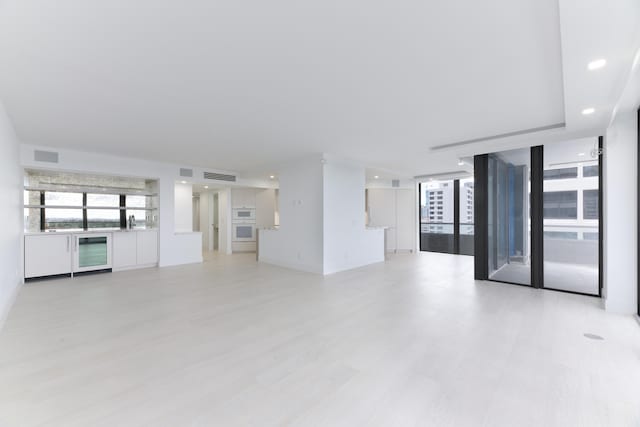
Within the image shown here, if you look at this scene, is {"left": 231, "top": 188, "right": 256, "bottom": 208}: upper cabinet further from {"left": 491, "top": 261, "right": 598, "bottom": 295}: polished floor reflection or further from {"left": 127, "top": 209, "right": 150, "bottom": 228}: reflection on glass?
{"left": 491, "top": 261, "right": 598, "bottom": 295}: polished floor reflection

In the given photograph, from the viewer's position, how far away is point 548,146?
4.83 meters

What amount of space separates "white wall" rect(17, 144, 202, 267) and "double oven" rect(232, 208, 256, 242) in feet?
6.93

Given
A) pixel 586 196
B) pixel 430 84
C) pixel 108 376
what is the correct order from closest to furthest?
pixel 108 376, pixel 430 84, pixel 586 196

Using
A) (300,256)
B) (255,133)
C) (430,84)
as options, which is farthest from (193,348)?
(300,256)

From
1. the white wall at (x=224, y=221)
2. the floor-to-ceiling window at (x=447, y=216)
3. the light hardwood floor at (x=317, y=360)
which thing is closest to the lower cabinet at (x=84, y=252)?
the light hardwood floor at (x=317, y=360)

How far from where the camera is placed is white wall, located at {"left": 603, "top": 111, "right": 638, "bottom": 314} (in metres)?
3.66

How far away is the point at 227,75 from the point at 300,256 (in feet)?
15.3

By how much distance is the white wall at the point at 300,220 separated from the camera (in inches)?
248

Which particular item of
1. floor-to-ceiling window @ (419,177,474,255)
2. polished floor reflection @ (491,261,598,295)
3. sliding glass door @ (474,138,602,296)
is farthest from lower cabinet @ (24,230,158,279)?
floor-to-ceiling window @ (419,177,474,255)

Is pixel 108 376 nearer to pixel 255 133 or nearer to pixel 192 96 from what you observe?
pixel 192 96

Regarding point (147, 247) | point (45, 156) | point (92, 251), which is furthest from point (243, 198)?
point (45, 156)

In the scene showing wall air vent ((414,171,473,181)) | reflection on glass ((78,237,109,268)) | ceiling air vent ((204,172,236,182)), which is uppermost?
wall air vent ((414,171,473,181))

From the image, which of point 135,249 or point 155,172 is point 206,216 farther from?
point 135,249

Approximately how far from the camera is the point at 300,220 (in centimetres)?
671
